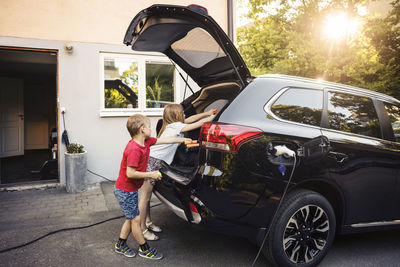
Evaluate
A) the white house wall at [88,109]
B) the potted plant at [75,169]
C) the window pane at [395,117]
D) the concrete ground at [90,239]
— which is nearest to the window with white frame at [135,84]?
the white house wall at [88,109]

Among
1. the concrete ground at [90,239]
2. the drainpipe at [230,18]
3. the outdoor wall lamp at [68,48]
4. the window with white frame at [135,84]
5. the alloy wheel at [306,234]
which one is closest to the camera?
the alloy wheel at [306,234]

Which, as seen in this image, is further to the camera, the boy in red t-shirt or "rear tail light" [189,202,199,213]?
the boy in red t-shirt

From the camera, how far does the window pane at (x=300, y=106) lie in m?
2.84

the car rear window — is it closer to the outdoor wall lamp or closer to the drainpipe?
the outdoor wall lamp

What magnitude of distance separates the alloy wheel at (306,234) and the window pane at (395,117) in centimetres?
A: 140

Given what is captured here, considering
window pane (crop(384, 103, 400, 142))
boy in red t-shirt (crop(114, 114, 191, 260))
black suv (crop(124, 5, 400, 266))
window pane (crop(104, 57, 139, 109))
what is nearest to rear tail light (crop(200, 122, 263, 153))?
black suv (crop(124, 5, 400, 266))

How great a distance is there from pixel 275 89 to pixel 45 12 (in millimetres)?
5073

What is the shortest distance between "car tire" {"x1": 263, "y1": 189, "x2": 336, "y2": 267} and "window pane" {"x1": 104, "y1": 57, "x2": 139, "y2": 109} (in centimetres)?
476

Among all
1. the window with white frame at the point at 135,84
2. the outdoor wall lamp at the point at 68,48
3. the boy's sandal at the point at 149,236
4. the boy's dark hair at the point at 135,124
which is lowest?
the boy's sandal at the point at 149,236

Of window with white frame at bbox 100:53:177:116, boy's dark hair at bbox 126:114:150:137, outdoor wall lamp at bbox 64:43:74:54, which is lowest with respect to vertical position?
boy's dark hair at bbox 126:114:150:137

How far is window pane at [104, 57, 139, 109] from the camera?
21.2 feet

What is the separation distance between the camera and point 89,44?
20.1 feet

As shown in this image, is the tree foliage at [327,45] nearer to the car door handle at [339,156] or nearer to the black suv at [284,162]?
the black suv at [284,162]

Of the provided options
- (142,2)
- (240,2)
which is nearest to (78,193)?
(142,2)
